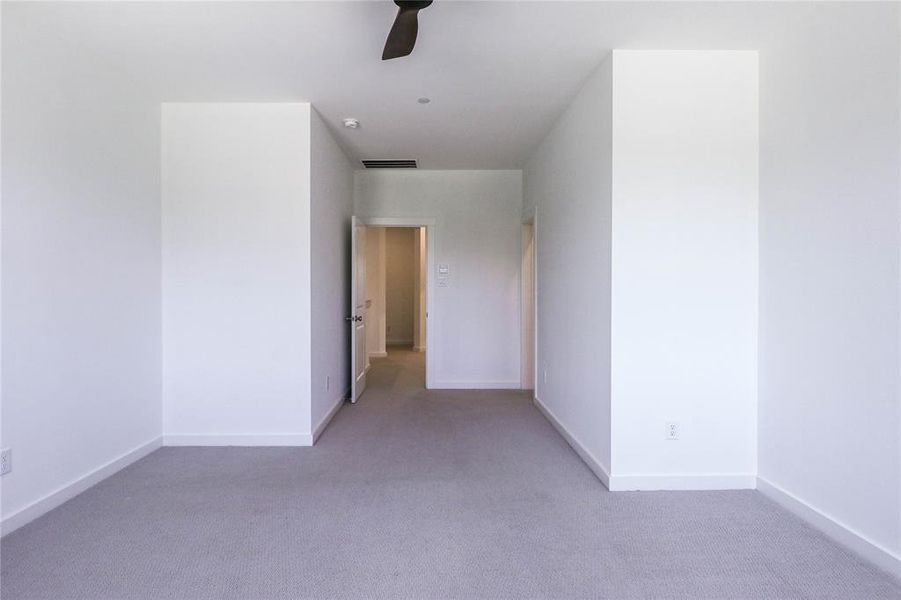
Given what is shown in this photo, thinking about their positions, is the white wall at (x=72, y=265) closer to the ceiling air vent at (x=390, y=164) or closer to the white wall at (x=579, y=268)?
the ceiling air vent at (x=390, y=164)

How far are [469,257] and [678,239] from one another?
2859mm

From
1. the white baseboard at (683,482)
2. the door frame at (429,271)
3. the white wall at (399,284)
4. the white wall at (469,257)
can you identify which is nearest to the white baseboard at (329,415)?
the door frame at (429,271)

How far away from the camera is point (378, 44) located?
244 cm

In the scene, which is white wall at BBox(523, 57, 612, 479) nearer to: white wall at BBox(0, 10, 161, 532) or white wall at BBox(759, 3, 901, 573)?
white wall at BBox(759, 3, 901, 573)

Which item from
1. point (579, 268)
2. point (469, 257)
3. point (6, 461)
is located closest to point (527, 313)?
point (469, 257)

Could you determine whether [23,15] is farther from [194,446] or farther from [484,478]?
[484,478]

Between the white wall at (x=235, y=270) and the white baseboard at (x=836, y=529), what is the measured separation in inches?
116

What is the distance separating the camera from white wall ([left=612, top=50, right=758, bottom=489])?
8.19 ft

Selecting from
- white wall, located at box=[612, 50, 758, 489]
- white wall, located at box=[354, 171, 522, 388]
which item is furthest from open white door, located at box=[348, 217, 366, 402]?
white wall, located at box=[612, 50, 758, 489]

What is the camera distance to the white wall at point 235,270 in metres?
3.21

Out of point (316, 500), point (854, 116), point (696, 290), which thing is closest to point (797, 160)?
point (854, 116)

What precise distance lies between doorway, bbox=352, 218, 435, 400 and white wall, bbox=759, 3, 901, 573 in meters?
3.38

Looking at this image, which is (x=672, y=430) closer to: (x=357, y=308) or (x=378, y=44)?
(x=378, y=44)

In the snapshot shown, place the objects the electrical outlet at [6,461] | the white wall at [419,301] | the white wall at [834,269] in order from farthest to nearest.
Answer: the white wall at [419,301]
the electrical outlet at [6,461]
the white wall at [834,269]
